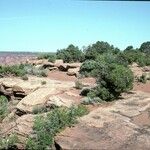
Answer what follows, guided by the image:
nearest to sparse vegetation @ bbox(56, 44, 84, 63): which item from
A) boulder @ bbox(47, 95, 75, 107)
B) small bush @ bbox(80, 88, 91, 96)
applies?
small bush @ bbox(80, 88, 91, 96)

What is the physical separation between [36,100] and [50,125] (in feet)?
13.1

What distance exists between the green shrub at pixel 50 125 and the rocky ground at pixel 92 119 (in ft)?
0.79

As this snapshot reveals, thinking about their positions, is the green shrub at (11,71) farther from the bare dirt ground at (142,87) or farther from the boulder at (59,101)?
the bare dirt ground at (142,87)

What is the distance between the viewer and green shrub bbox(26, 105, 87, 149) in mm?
9195

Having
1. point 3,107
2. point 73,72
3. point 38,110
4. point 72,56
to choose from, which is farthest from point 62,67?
point 38,110

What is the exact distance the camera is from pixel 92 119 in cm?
1042

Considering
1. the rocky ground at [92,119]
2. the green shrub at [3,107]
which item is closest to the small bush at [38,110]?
the rocky ground at [92,119]

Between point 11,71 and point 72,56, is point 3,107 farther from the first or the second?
point 72,56

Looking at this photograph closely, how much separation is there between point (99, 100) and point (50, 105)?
195cm

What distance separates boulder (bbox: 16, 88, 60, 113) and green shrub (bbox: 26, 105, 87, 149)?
2580 mm

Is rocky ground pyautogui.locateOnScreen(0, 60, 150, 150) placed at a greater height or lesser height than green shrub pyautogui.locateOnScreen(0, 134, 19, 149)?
greater

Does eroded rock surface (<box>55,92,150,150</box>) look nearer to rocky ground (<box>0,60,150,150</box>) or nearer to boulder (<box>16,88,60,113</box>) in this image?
rocky ground (<box>0,60,150,150</box>)

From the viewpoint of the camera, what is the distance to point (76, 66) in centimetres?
2481

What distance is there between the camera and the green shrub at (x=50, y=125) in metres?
9.20
